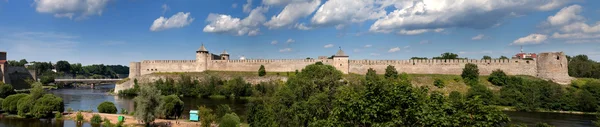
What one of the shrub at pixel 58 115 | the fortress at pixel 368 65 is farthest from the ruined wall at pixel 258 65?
the shrub at pixel 58 115

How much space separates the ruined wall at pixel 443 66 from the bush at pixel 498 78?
227 centimetres

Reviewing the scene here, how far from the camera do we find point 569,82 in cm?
3947

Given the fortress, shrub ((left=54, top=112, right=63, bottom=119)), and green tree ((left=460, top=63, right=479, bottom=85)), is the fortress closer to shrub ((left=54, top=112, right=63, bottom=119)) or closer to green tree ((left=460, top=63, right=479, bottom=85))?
green tree ((left=460, top=63, right=479, bottom=85))

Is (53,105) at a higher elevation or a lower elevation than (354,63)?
lower

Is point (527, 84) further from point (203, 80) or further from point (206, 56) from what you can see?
point (206, 56)

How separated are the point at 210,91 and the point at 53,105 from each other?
2198cm

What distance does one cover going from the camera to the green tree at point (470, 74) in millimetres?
42375

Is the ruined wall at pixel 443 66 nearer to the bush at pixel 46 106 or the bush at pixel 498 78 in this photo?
the bush at pixel 498 78

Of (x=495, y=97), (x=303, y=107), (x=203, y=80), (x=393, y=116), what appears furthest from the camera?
(x=203, y=80)

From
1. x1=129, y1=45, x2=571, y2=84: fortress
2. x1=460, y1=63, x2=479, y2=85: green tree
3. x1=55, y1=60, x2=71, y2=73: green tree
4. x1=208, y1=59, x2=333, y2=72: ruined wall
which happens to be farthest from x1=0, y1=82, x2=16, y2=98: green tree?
x1=55, y1=60, x2=71, y2=73: green tree

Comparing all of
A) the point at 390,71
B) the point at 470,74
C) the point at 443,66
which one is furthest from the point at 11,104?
the point at 443,66

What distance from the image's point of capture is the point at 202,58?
57.8 metres

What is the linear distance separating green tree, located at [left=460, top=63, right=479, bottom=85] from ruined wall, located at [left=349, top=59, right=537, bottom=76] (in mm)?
A: 2003

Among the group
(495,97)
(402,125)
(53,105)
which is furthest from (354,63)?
(402,125)
